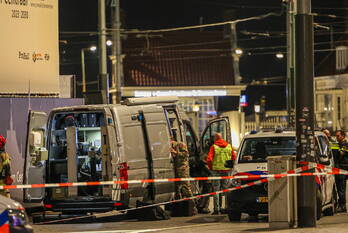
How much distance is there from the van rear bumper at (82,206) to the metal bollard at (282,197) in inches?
119

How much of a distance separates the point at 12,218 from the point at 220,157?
9223mm

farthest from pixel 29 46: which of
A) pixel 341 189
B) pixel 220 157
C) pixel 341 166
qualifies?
pixel 341 189

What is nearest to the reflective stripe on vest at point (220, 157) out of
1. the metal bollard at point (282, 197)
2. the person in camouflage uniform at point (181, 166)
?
the person in camouflage uniform at point (181, 166)

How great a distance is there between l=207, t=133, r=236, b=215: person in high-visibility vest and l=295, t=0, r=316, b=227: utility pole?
3861mm

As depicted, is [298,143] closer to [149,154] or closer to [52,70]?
[149,154]

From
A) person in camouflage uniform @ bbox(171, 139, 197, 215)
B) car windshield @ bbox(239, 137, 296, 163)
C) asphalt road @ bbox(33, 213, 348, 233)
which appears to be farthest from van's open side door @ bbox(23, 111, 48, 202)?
car windshield @ bbox(239, 137, 296, 163)

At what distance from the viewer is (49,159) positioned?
53.5 ft

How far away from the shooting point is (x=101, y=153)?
16.2 m

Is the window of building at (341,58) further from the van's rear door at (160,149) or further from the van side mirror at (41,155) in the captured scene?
the van side mirror at (41,155)

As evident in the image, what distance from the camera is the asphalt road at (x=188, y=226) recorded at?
47.0ft

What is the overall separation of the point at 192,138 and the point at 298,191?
17.3 ft

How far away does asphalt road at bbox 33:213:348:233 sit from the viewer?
14.3 meters

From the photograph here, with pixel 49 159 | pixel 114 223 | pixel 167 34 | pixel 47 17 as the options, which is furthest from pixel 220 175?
pixel 167 34

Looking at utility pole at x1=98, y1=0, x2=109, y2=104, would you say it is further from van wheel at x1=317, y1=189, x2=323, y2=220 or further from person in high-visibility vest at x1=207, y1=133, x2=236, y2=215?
van wheel at x1=317, y1=189, x2=323, y2=220
